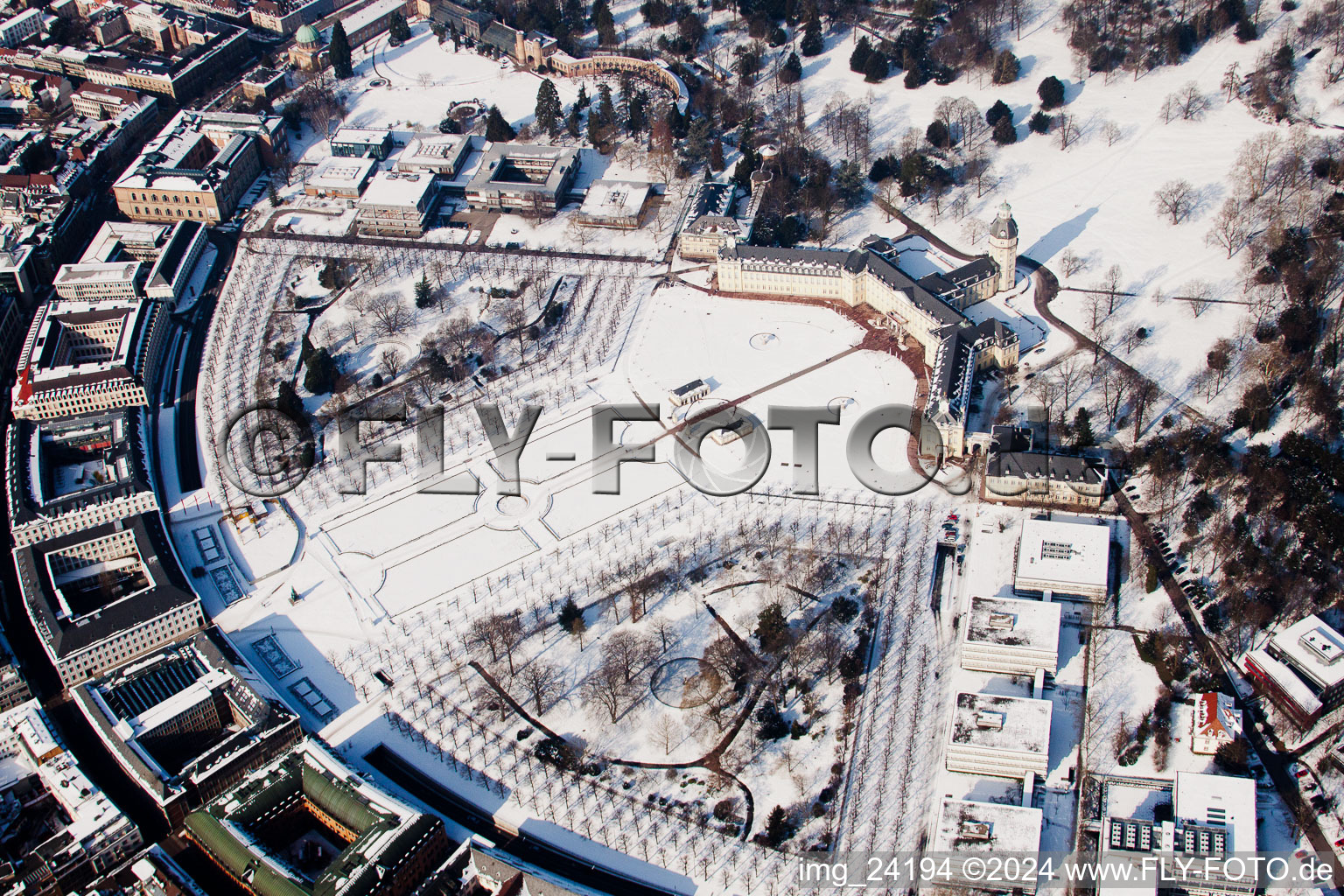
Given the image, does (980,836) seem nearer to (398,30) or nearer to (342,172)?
(342,172)

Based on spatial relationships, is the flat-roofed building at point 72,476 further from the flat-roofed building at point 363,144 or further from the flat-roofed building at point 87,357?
the flat-roofed building at point 363,144

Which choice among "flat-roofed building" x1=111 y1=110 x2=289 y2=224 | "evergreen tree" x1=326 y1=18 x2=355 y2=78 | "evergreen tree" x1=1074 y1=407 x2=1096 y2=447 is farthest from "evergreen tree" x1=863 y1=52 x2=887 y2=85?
"flat-roofed building" x1=111 y1=110 x2=289 y2=224

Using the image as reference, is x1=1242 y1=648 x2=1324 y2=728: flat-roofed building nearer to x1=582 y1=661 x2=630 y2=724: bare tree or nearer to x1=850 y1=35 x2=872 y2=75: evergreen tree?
x1=582 y1=661 x2=630 y2=724: bare tree

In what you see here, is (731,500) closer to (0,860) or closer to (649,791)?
(649,791)

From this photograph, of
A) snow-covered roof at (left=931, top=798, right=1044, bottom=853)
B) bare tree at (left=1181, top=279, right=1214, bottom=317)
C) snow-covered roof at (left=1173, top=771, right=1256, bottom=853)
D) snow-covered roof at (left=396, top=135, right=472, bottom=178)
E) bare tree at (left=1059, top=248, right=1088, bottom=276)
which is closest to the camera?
snow-covered roof at (left=1173, top=771, right=1256, bottom=853)

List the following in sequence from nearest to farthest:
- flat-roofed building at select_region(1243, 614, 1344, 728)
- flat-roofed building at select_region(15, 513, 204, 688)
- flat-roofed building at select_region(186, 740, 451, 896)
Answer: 1. flat-roofed building at select_region(186, 740, 451, 896)
2. flat-roofed building at select_region(1243, 614, 1344, 728)
3. flat-roofed building at select_region(15, 513, 204, 688)

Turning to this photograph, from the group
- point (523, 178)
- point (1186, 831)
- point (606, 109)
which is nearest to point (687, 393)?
point (523, 178)
